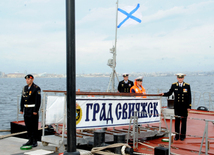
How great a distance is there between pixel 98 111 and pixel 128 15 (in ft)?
22.8

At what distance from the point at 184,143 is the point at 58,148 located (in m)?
3.45

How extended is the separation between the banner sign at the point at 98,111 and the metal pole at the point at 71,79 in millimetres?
1472

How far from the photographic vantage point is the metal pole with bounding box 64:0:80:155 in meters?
5.09

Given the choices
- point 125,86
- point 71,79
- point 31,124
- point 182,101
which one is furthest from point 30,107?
point 125,86

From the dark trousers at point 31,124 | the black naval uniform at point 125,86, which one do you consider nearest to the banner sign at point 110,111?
the dark trousers at point 31,124

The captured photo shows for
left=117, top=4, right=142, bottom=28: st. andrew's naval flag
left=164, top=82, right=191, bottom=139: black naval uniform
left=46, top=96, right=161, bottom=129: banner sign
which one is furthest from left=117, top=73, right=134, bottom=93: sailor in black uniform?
left=46, top=96, right=161, bottom=129: banner sign

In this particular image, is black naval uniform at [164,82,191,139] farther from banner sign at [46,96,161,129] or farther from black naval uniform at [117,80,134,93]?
black naval uniform at [117,80,134,93]

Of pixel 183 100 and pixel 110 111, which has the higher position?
pixel 183 100

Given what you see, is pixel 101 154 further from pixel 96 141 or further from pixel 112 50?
pixel 112 50

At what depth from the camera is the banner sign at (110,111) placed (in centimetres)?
671

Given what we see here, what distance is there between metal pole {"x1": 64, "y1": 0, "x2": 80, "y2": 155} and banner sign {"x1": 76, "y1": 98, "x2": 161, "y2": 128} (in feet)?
4.87

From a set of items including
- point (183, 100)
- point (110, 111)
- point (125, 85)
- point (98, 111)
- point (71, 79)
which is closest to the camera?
point (71, 79)

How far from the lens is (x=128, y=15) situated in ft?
41.8

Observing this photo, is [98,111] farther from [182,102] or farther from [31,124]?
[182,102]
